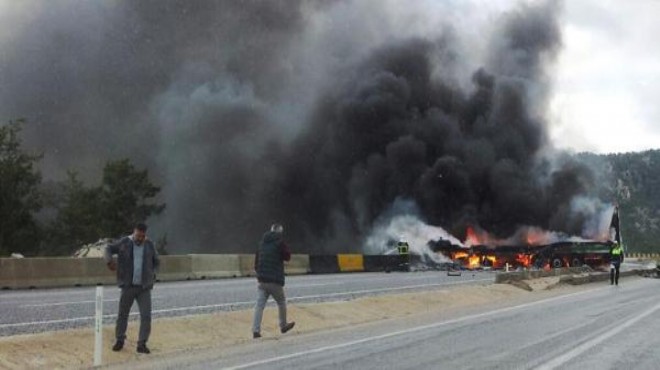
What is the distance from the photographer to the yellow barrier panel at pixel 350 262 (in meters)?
35.7

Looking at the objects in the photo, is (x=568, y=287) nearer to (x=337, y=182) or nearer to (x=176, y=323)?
(x=176, y=323)

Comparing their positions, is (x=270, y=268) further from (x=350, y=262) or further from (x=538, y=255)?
(x=538, y=255)

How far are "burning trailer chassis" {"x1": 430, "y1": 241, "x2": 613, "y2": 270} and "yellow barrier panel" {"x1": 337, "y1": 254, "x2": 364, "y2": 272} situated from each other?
23.4 feet

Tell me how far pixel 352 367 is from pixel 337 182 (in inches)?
2216

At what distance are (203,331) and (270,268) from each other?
1.38 meters

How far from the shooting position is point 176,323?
11.5m

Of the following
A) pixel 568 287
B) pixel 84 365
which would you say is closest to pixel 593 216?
pixel 568 287

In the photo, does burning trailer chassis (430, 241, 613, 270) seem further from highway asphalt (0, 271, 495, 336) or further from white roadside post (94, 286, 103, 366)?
white roadside post (94, 286, 103, 366)

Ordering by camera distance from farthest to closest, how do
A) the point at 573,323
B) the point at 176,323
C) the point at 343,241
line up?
the point at 343,241, the point at 573,323, the point at 176,323

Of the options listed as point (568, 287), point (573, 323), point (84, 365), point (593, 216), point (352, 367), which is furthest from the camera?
point (593, 216)

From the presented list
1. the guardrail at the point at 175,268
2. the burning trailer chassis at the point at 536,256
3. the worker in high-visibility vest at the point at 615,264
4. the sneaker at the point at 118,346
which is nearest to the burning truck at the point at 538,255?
the burning trailer chassis at the point at 536,256

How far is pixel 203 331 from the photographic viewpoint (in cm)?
1146

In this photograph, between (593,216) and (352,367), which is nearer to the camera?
(352,367)

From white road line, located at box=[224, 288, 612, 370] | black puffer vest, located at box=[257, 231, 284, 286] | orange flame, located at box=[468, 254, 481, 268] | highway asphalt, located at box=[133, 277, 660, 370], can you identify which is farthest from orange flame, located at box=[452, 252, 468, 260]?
black puffer vest, located at box=[257, 231, 284, 286]
